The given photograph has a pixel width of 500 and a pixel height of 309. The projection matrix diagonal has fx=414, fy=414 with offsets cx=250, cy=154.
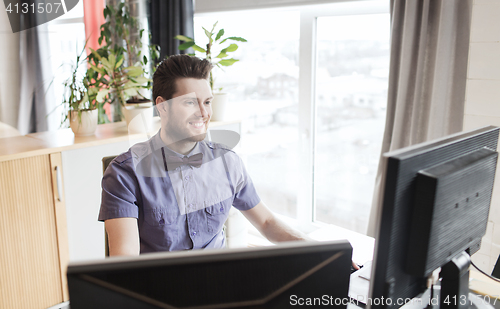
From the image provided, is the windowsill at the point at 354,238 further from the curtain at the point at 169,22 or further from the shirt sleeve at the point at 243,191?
the curtain at the point at 169,22

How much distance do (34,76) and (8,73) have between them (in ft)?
0.49

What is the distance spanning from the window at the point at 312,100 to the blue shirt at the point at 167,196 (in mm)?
1282

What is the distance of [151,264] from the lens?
0.63 metres

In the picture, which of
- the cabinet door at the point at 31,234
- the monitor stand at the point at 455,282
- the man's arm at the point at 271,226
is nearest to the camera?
the monitor stand at the point at 455,282

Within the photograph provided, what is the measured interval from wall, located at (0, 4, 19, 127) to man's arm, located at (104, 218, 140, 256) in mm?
1793

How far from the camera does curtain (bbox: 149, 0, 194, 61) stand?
2.88 m

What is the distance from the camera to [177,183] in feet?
4.59

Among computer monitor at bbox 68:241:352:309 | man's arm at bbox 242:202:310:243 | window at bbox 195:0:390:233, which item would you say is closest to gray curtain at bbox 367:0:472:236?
window at bbox 195:0:390:233

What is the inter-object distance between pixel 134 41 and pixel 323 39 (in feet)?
4.46

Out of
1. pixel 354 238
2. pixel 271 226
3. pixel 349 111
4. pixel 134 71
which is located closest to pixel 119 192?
pixel 271 226

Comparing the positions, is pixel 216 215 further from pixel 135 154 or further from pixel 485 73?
pixel 485 73

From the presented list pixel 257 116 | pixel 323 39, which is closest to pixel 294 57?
pixel 323 39

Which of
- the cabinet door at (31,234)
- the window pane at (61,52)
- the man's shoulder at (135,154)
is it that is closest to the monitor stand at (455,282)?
the man's shoulder at (135,154)

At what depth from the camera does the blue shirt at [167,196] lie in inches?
52.0
